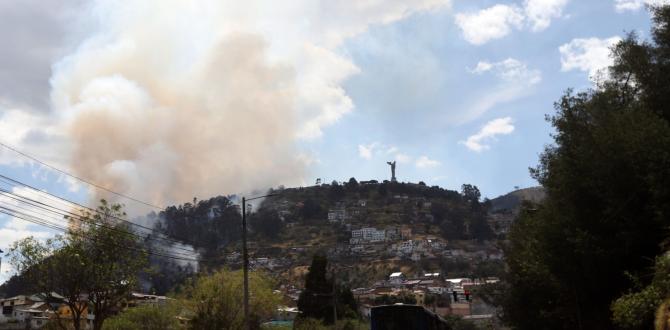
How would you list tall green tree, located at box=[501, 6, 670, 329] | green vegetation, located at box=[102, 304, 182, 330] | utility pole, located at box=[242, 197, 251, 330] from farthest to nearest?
1. green vegetation, located at box=[102, 304, 182, 330]
2. utility pole, located at box=[242, 197, 251, 330]
3. tall green tree, located at box=[501, 6, 670, 329]

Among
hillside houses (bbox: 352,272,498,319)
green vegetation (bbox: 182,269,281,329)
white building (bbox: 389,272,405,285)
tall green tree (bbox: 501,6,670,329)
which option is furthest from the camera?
white building (bbox: 389,272,405,285)

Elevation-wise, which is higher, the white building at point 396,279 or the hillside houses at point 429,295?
the white building at point 396,279

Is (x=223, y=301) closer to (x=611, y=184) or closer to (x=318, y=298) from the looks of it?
(x=611, y=184)

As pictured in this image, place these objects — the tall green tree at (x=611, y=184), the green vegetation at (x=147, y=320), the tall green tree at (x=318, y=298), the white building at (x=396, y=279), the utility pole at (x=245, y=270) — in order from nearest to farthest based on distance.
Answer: the tall green tree at (x=611, y=184)
the utility pole at (x=245, y=270)
the green vegetation at (x=147, y=320)
the tall green tree at (x=318, y=298)
the white building at (x=396, y=279)

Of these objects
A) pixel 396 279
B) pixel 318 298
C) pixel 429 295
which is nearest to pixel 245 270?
pixel 318 298

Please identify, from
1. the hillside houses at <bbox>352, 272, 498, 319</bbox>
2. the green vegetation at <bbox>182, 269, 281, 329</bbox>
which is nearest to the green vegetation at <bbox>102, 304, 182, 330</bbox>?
the green vegetation at <bbox>182, 269, 281, 329</bbox>

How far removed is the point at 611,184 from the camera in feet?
77.7

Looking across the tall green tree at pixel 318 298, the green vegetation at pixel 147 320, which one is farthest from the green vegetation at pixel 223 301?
the tall green tree at pixel 318 298

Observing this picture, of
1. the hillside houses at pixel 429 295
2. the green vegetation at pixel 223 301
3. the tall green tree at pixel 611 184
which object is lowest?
the hillside houses at pixel 429 295

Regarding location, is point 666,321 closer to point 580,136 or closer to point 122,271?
point 580,136

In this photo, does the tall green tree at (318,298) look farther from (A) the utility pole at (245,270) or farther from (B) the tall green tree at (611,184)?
(B) the tall green tree at (611,184)

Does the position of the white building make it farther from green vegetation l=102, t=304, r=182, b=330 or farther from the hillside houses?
green vegetation l=102, t=304, r=182, b=330

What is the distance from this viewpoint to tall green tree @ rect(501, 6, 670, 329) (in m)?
22.5

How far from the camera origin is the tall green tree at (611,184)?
886 inches
